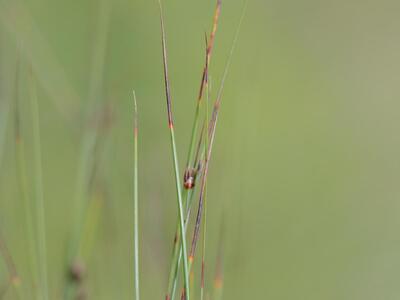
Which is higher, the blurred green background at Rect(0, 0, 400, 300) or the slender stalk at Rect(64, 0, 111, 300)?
the slender stalk at Rect(64, 0, 111, 300)

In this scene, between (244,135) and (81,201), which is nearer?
(81,201)

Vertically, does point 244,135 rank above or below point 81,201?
below

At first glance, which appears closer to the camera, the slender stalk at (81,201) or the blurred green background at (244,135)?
the slender stalk at (81,201)

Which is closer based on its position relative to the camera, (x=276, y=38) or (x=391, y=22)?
(x=276, y=38)

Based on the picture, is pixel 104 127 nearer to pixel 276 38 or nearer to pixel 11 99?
pixel 11 99

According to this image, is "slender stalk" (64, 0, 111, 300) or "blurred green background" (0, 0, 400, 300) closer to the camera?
"slender stalk" (64, 0, 111, 300)

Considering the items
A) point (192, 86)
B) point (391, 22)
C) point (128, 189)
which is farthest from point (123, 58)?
point (391, 22)

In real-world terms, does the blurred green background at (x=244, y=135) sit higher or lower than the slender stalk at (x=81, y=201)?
lower

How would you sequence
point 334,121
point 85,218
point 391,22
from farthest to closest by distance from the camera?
point 391,22
point 334,121
point 85,218
